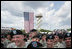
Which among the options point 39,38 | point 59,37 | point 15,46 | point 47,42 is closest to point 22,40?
point 15,46

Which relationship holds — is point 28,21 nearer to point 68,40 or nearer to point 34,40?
point 34,40

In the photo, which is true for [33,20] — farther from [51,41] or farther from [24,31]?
[51,41]

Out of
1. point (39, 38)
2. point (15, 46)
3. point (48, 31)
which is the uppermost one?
point (48, 31)

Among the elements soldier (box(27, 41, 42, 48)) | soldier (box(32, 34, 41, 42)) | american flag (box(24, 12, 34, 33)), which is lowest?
soldier (box(27, 41, 42, 48))

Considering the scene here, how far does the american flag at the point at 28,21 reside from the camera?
5.41m

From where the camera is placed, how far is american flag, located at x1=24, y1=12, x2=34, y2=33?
541 cm

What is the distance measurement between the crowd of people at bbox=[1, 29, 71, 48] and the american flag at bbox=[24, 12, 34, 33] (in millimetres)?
217

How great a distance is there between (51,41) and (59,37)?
467 mm

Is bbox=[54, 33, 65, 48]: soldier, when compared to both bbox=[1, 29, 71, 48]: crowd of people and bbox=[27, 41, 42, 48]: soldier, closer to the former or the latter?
bbox=[1, 29, 71, 48]: crowd of people

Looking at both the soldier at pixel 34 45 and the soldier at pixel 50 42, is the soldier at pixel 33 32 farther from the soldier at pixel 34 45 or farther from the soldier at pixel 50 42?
the soldier at pixel 50 42

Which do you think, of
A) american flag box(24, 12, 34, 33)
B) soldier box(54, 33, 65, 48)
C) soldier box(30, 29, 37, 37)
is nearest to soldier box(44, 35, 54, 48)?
soldier box(54, 33, 65, 48)

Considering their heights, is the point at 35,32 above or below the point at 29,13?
below

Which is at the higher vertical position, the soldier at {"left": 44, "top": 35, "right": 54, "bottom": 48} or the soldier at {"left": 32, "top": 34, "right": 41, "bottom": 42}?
the soldier at {"left": 32, "top": 34, "right": 41, "bottom": 42}

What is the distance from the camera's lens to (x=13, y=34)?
5.31m
